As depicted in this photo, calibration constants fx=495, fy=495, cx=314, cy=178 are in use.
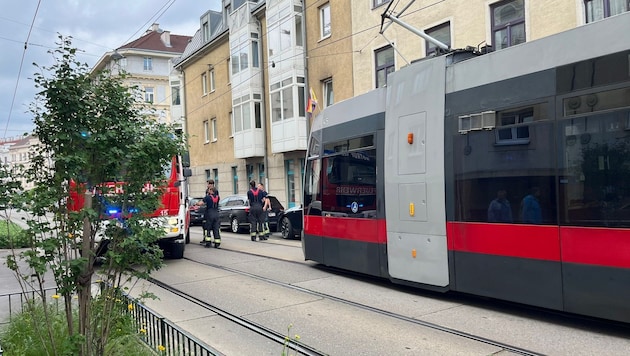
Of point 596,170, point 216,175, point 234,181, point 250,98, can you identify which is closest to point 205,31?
point 216,175

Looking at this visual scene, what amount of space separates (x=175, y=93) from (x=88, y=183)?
35111 millimetres

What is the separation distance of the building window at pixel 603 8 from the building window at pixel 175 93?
95.6ft

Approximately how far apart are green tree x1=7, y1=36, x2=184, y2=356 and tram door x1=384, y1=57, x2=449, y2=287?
4.03m

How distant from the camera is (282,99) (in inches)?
918

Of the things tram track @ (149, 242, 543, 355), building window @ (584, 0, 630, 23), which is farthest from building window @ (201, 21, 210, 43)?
tram track @ (149, 242, 543, 355)

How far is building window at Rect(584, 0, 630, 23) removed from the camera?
11.5 metres

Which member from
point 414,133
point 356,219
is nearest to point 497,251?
Result: point 414,133

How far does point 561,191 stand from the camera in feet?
17.5

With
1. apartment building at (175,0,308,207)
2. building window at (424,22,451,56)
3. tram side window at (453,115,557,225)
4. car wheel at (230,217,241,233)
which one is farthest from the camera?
apartment building at (175,0,308,207)

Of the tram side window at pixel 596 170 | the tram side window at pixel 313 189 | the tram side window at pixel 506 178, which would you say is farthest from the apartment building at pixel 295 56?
the tram side window at pixel 596 170

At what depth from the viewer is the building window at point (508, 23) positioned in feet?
45.1

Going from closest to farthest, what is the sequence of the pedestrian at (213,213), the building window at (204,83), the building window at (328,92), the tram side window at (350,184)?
the tram side window at (350,184) → the pedestrian at (213,213) → the building window at (328,92) → the building window at (204,83)

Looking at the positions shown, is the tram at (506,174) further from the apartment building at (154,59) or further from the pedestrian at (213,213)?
the apartment building at (154,59)

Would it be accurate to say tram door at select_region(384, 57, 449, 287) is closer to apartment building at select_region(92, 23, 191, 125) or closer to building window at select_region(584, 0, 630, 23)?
building window at select_region(584, 0, 630, 23)
